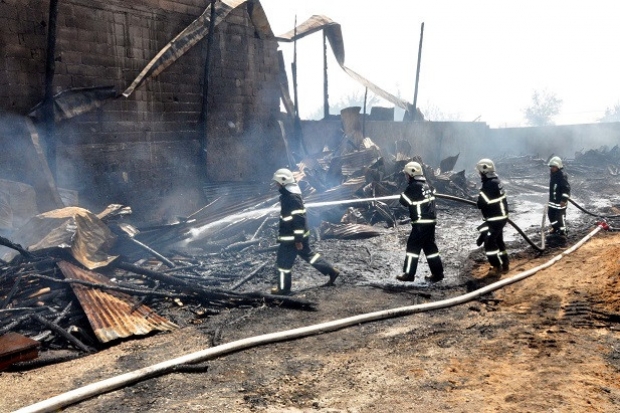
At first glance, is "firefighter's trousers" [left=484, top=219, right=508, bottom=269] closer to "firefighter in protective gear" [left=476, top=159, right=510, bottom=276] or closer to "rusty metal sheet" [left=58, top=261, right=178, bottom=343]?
"firefighter in protective gear" [left=476, top=159, right=510, bottom=276]

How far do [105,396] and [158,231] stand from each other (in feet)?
19.1

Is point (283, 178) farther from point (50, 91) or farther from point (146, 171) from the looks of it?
point (146, 171)

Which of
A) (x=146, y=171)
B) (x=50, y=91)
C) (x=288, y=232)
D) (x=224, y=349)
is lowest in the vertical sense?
(x=224, y=349)

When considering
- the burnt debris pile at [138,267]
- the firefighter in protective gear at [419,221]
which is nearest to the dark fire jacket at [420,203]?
the firefighter in protective gear at [419,221]

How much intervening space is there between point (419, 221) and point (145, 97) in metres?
7.76

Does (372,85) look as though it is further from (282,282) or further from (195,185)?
(282,282)

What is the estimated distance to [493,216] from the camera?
7609mm

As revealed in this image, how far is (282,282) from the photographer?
6656mm

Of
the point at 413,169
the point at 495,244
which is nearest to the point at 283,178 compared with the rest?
the point at 413,169

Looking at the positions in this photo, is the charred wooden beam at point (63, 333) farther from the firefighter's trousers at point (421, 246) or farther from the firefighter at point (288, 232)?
the firefighter's trousers at point (421, 246)

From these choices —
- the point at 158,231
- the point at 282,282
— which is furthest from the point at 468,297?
the point at 158,231

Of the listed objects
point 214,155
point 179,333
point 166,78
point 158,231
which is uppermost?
point 166,78

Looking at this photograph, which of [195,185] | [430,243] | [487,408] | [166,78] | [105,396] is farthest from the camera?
[195,185]

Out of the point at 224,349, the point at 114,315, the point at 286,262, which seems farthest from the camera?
the point at 286,262
